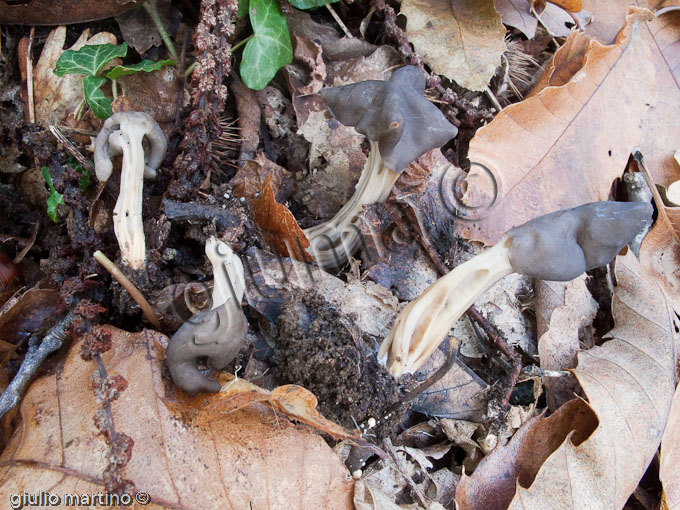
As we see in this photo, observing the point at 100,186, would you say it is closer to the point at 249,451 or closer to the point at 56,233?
the point at 56,233

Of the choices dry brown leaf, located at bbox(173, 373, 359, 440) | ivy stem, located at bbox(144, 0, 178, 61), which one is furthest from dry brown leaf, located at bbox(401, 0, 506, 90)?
dry brown leaf, located at bbox(173, 373, 359, 440)

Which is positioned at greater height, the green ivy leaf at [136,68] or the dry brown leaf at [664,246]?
the green ivy leaf at [136,68]

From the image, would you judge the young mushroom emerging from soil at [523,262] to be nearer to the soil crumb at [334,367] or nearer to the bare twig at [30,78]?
the soil crumb at [334,367]

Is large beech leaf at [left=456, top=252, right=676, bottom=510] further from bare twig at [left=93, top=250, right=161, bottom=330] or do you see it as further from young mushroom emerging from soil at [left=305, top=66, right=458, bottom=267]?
bare twig at [left=93, top=250, right=161, bottom=330]

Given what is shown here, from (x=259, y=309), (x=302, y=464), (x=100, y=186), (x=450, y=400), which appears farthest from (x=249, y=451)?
(x=100, y=186)

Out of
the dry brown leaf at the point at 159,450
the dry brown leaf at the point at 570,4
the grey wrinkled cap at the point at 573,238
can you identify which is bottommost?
the dry brown leaf at the point at 159,450

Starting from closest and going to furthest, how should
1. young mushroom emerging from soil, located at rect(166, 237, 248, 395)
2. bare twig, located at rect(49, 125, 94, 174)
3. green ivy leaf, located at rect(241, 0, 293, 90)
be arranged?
young mushroom emerging from soil, located at rect(166, 237, 248, 395), bare twig, located at rect(49, 125, 94, 174), green ivy leaf, located at rect(241, 0, 293, 90)

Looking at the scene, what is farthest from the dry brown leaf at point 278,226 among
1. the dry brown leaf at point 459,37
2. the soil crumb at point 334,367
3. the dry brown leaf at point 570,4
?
the dry brown leaf at point 570,4
